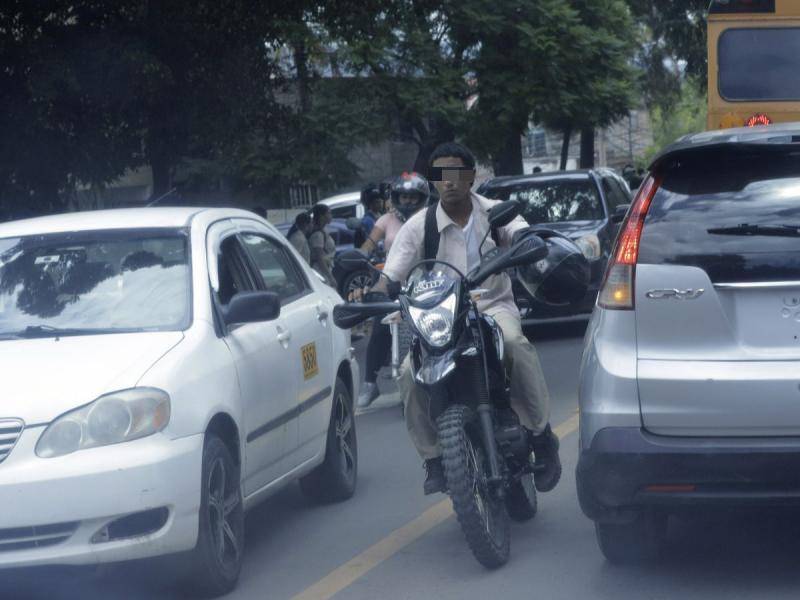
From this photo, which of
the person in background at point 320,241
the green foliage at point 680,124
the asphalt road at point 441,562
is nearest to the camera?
the asphalt road at point 441,562

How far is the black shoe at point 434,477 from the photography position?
6258mm

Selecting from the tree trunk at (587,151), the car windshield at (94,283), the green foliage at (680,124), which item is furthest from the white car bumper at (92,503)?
the green foliage at (680,124)

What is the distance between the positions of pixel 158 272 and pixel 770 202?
270 centimetres

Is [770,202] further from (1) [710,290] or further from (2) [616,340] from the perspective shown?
(2) [616,340]

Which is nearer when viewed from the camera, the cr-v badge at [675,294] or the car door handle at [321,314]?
the cr-v badge at [675,294]

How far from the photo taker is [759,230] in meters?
5.23

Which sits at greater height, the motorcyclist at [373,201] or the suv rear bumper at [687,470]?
the suv rear bumper at [687,470]

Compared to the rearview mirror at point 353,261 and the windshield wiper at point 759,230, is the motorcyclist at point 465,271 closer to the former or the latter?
the rearview mirror at point 353,261

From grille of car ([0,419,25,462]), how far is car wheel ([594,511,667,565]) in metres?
2.20

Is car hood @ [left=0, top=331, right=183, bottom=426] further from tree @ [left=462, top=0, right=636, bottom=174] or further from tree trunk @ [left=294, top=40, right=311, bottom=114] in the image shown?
tree @ [left=462, top=0, right=636, bottom=174]

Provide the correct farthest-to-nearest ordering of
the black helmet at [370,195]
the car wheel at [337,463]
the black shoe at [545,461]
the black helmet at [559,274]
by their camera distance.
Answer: the black helmet at [370,195], the car wheel at [337,463], the black shoe at [545,461], the black helmet at [559,274]

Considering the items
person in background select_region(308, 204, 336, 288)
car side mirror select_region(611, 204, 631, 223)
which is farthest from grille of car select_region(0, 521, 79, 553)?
person in background select_region(308, 204, 336, 288)

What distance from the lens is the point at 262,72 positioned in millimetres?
17312

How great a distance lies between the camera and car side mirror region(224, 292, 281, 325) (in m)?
6.33
